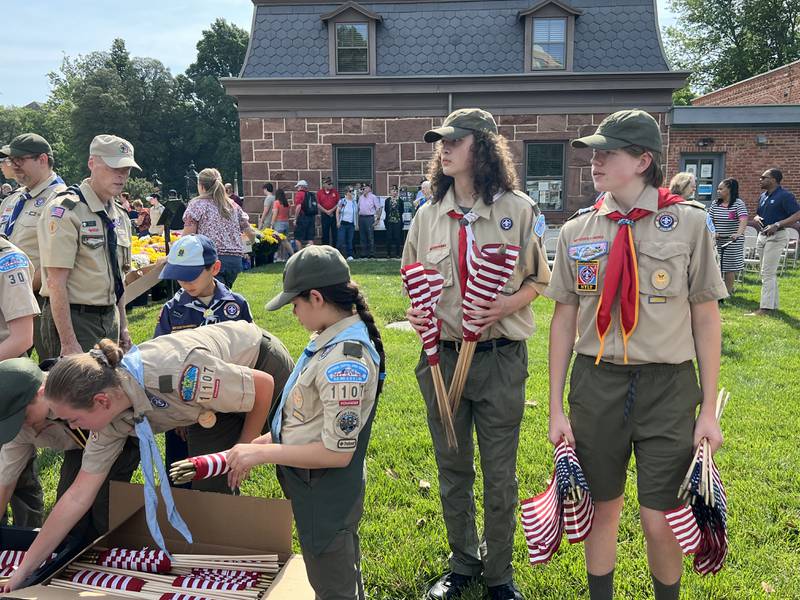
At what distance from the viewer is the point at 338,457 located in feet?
7.17

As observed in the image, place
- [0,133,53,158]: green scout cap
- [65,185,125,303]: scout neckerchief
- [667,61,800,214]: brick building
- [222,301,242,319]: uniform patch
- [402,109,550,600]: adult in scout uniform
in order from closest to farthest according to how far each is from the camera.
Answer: [402,109,550,600]: adult in scout uniform, [222,301,242,319]: uniform patch, [65,185,125,303]: scout neckerchief, [0,133,53,158]: green scout cap, [667,61,800,214]: brick building

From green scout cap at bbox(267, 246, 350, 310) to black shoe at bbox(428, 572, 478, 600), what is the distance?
1.63 metres

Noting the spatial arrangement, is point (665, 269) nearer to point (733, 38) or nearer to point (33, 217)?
point (33, 217)

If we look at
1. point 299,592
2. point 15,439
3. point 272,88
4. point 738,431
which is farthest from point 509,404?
point 272,88

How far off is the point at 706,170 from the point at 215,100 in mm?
37469

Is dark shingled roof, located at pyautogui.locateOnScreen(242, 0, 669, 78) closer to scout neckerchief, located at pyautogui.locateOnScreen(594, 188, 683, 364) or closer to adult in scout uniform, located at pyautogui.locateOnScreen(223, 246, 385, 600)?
scout neckerchief, located at pyautogui.locateOnScreen(594, 188, 683, 364)

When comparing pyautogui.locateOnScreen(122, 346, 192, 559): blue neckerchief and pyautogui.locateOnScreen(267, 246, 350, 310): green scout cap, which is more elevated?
pyautogui.locateOnScreen(267, 246, 350, 310): green scout cap

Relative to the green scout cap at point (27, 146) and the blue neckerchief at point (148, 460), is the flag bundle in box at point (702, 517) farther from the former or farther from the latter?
the green scout cap at point (27, 146)

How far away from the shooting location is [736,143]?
1753 centimetres

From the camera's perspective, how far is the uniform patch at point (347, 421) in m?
2.16

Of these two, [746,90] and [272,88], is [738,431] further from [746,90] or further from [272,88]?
[746,90]

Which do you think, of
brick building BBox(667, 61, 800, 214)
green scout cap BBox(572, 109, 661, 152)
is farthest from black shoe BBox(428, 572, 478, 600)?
brick building BBox(667, 61, 800, 214)

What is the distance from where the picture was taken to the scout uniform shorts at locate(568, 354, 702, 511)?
2.38m

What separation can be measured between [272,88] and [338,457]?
15011 millimetres
